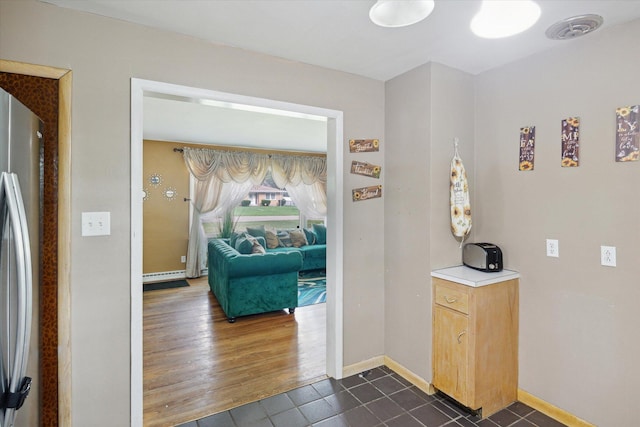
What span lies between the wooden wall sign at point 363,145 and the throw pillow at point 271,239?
4.02 metres

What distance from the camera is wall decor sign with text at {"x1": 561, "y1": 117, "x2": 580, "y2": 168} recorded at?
1.99m

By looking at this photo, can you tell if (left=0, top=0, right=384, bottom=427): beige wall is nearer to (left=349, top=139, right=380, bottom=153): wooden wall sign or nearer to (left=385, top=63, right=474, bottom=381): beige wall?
(left=349, top=139, right=380, bottom=153): wooden wall sign

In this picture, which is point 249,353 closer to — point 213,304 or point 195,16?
point 213,304

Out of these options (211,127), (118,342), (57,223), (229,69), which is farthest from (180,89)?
(211,127)

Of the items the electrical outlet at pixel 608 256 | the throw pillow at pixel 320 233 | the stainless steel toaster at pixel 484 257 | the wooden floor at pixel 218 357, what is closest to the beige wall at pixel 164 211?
the wooden floor at pixel 218 357

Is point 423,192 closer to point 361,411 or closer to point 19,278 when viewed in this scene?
point 361,411

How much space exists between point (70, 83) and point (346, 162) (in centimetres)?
177

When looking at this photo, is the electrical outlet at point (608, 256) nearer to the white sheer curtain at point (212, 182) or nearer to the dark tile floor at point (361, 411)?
the dark tile floor at point (361, 411)

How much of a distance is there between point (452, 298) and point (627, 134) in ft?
4.43

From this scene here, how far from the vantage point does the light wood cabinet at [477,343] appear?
207 centimetres

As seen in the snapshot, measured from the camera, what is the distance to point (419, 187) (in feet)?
7.97

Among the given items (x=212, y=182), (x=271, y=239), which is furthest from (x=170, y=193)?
(x=271, y=239)

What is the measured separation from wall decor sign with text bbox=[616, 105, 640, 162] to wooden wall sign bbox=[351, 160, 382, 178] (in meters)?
1.48

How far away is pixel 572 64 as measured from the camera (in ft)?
6.60
